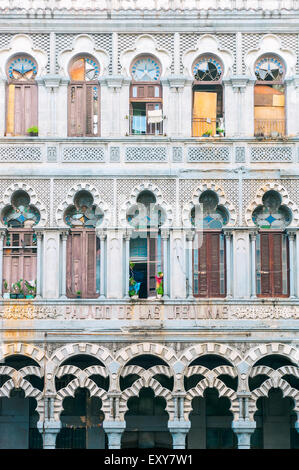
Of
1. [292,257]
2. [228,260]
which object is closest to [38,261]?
[228,260]

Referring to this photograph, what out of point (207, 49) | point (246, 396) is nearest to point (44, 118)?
point (207, 49)

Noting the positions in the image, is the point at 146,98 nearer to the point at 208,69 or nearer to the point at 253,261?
the point at 208,69

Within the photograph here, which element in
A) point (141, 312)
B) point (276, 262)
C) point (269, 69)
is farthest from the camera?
point (269, 69)

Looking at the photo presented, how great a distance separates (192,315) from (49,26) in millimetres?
7251

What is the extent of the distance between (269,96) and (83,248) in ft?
17.9

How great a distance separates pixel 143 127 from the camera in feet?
88.8

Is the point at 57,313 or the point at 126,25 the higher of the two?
the point at 126,25

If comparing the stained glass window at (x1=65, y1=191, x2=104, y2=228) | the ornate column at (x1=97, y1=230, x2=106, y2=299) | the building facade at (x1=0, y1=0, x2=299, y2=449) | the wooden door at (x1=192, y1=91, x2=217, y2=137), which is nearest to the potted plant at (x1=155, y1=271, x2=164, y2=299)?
the building facade at (x1=0, y1=0, x2=299, y2=449)

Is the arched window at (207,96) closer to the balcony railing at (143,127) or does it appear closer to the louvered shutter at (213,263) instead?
the balcony railing at (143,127)

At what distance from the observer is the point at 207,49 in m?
27.0

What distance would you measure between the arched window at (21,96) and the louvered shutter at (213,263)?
475 centimetres

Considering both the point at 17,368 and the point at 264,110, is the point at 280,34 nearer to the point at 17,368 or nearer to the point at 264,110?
the point at 264,110

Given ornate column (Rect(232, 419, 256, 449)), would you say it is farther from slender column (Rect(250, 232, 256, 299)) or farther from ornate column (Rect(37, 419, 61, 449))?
ornate column (Rect(37, 419, 61, 449))

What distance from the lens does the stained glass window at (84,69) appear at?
2716 cm
